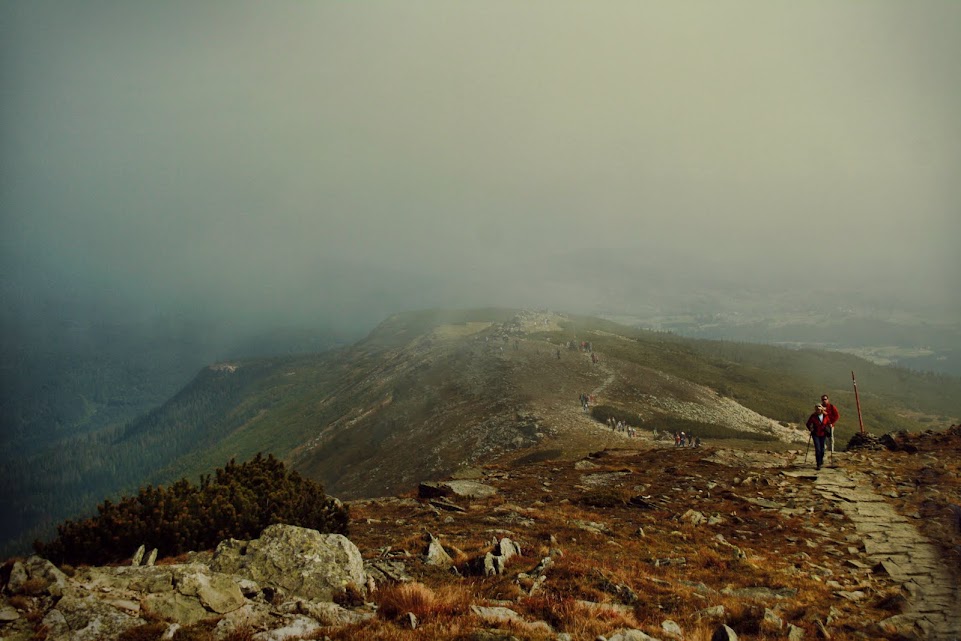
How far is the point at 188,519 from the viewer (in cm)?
1416

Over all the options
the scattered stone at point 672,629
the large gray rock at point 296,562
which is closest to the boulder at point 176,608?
the large gray rock at point 296,562

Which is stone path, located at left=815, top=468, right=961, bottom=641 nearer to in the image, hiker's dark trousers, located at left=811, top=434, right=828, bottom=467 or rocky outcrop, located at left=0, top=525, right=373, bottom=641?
hiker's dark trousers, located at left=811, top=434, right=828, bottom=467

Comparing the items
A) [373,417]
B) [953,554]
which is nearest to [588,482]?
[953,554]

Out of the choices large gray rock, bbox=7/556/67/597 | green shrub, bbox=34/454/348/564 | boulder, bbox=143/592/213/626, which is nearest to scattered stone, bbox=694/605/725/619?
boulder, bbox=143/592/213/626

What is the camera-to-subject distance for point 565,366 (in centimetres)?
10131

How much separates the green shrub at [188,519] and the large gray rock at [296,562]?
3141 mm

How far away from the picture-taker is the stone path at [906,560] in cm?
1070

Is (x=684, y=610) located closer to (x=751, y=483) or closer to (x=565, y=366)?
(x=751, y=483)

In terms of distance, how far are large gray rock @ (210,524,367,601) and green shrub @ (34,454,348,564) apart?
3141 millimetres

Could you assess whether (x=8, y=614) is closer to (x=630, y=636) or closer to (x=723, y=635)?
(x=630, y=636)

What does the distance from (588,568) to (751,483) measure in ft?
62.5

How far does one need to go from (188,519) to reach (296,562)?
A: 5333mm

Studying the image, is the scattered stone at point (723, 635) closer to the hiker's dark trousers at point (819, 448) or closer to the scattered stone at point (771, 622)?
the scattered stone at point (771, 622)

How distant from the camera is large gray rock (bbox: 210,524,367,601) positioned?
415 inches
